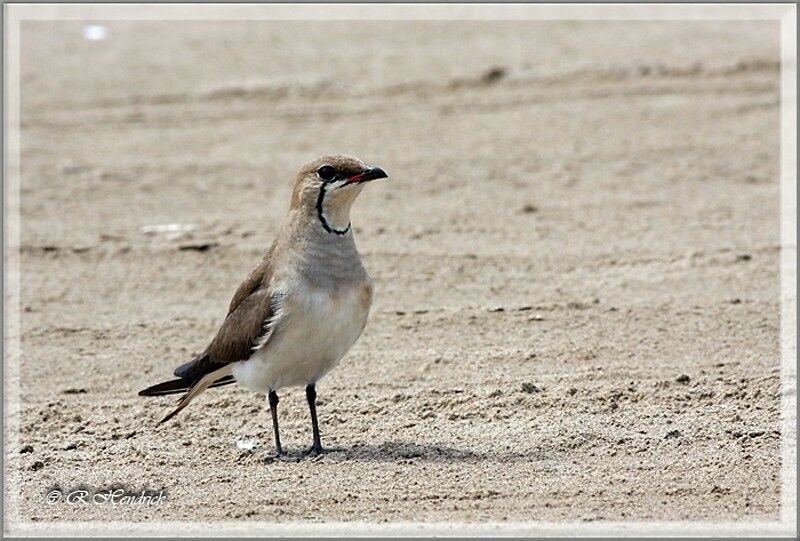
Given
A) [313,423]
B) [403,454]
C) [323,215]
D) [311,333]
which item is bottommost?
[403,454]

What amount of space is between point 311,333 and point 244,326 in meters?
0.38

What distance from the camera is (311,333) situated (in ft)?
21.3

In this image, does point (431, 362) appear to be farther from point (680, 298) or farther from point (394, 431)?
point (680, 298)

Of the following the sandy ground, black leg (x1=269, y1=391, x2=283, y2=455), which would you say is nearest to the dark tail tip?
the sandy ground

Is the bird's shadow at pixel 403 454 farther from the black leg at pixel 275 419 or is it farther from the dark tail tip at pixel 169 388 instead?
the dark tail tip at pixel 169 388

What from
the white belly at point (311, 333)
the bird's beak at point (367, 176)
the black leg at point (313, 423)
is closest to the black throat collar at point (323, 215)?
the bird's beak at point (367, 176)

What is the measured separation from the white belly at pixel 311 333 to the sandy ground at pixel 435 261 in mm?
423

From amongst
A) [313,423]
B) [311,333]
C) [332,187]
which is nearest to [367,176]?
[332,187]

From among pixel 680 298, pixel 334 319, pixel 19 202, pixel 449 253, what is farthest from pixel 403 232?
pixel 334 319

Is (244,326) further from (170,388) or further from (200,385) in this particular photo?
(170,388)

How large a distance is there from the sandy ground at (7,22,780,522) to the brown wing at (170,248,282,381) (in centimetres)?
40

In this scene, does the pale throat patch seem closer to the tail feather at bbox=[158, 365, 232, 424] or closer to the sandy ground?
the tail feather at bbox=[158, 365, 232, 424]

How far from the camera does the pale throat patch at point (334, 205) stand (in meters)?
6.71

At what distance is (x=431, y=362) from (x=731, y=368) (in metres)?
1.55
